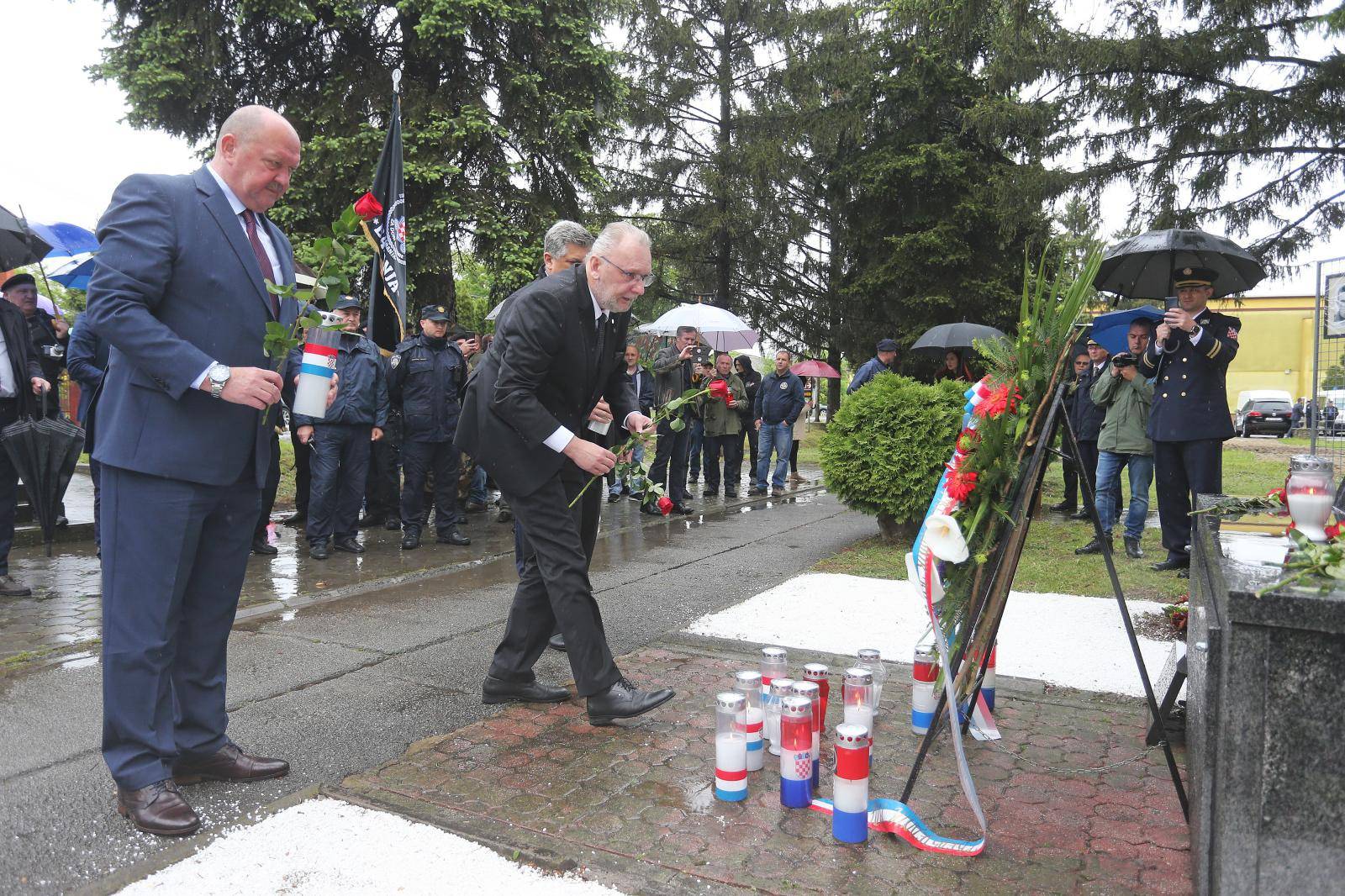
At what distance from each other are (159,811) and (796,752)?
205 cm

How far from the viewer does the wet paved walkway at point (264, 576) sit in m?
5.64

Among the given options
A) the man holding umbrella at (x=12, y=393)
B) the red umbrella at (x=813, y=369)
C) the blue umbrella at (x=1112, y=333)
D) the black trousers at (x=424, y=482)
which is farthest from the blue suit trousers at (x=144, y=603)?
the red umbrella at (x=813, y=369)

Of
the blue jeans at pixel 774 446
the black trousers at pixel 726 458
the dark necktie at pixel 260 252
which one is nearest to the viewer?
the dark necktie at pixel 260 252

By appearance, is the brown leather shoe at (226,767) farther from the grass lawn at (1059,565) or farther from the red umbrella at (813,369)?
the red umbrella at (813,369)

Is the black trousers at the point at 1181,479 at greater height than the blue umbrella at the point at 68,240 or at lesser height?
lesser

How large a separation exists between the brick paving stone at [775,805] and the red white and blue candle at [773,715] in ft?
0.40

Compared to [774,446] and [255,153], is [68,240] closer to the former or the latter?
[774,446]

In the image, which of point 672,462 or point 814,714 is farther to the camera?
point 672,462

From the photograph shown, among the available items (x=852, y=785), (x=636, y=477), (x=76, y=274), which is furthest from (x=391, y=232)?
(x=852, y=785)

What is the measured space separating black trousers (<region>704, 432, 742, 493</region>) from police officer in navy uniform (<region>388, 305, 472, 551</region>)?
489cm

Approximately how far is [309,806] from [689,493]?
10.6 metres

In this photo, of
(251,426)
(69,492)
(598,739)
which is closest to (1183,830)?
(598,739)

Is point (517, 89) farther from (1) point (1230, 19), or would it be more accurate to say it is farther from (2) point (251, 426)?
(2) point (251, 426)

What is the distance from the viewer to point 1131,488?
8.59m
